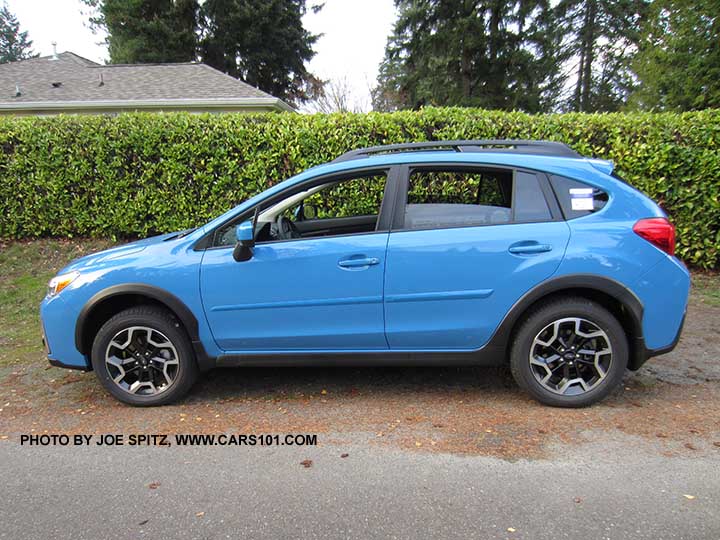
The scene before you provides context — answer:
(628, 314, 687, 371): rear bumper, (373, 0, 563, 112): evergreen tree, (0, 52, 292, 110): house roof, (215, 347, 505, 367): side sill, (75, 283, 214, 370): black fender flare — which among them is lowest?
(215, 347, 505, 367): side sill

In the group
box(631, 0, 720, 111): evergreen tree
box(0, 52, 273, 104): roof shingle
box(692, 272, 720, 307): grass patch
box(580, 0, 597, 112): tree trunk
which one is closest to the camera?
box(692, 272, 720, 307): grass patch

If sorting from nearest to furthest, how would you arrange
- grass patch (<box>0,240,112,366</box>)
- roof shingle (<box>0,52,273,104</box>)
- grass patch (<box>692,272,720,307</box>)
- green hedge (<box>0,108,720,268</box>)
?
1. grass patch (<box>0,240,112,366</box>)
2. grass patch (<box>692,272,720,307</box>)
3. green hedge (<box>0,108,720,268</box>)
4. roof shingle (<box>0,52,273,104</box>)

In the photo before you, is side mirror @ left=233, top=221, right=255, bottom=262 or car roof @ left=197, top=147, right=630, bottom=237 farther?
car roof @ left=197, top=147, right=630, bottom=237

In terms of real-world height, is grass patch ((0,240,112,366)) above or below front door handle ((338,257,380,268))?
below

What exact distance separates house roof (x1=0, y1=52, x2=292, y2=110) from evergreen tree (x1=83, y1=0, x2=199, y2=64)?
5.77m

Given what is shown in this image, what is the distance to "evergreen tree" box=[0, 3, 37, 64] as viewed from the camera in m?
58.5

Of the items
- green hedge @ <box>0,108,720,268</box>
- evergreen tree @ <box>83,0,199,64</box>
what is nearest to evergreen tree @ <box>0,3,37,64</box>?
evergreen tree @ <box>83,0,199,64</box>

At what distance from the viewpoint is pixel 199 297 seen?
3535 mm

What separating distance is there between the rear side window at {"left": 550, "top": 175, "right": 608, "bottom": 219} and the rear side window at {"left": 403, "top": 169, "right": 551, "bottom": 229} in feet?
0.41

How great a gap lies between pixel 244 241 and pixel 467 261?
1.52 metres

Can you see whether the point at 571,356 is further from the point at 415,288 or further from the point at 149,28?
the point at 149,28

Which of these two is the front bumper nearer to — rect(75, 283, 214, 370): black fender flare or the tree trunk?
rect(75, 283, 214, 370): black fender flare

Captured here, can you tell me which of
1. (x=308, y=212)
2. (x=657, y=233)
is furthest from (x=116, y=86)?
(x=657, y=233)

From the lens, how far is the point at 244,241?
11.2 feet
